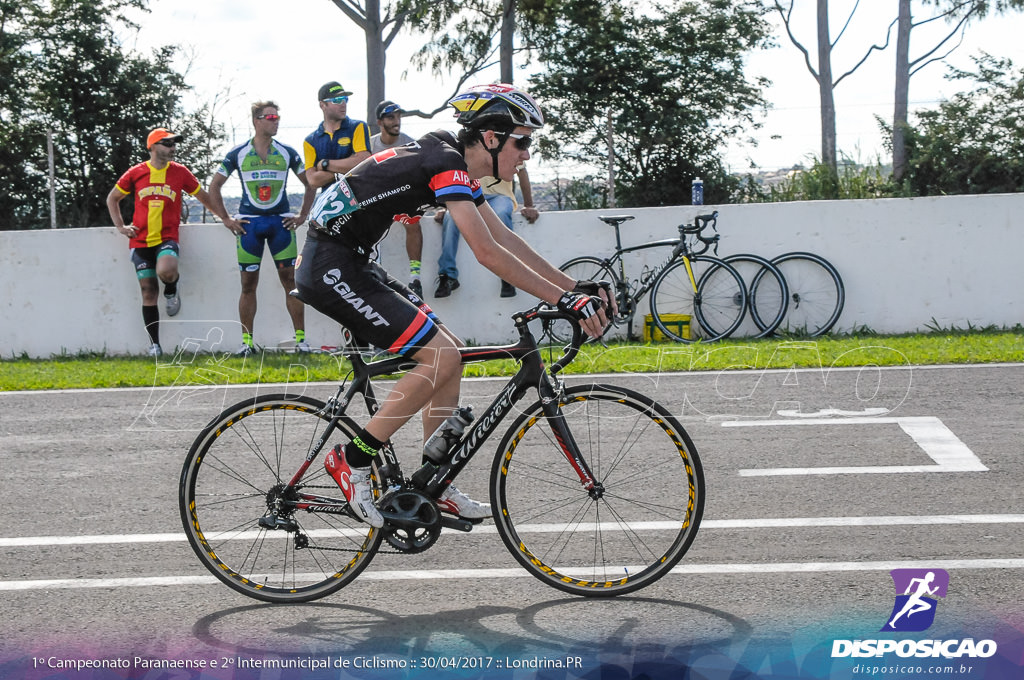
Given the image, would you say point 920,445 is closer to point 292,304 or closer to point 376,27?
point 292,304

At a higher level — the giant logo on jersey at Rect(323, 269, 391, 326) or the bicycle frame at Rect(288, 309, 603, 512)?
the giant logo on jersey at Rect(323, 269, 391, 326)

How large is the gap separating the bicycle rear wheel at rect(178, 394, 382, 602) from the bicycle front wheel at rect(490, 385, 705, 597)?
0.62m

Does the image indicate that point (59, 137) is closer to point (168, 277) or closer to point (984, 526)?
point (168, 277)

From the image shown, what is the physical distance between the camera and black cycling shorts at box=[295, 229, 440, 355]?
15.4 ft

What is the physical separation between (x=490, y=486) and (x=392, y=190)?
48.7 inches

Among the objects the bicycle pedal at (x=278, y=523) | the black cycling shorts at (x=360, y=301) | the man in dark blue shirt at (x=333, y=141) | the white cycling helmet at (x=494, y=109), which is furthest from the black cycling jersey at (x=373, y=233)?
the man in dark blue shirt at (x=333, y=141)

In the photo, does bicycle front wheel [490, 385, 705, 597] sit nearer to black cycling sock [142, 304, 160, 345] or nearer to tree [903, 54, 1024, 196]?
black cycling sock [142, 304, 160, 345]

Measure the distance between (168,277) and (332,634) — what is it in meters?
→ 8.43

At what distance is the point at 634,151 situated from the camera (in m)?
23.8

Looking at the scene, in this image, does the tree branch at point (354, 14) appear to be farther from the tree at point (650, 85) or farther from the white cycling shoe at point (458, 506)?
the white cycling shoe at point (458, 506)

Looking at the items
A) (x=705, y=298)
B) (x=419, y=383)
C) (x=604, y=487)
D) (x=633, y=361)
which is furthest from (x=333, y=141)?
(x=604, y=487)

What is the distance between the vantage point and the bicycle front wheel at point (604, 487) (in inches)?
184

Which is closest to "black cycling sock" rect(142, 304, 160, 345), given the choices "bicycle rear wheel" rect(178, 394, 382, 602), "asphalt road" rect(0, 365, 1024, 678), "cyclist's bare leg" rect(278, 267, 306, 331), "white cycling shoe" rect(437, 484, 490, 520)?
"cyclist's bare leg" rect(278, 267, 306, 331)

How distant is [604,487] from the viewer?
4887mm
